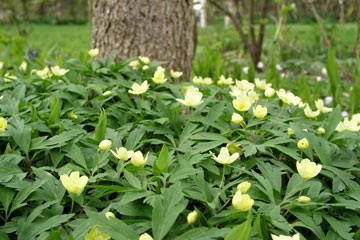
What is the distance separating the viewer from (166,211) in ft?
2.56

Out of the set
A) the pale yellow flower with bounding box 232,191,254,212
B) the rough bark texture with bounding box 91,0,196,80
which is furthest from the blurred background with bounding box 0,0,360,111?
the pale yellow flower with bounding box 232,191,254,212

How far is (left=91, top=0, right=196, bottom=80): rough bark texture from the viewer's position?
220 cm

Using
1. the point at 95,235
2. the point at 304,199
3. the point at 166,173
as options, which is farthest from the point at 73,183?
the point at 304,199

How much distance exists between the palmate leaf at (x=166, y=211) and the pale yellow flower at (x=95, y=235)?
0.11 m

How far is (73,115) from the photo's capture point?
131cm

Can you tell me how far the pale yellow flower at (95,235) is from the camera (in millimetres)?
762

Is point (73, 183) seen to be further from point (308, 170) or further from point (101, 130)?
point (308, 170)

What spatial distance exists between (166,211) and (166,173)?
162mm

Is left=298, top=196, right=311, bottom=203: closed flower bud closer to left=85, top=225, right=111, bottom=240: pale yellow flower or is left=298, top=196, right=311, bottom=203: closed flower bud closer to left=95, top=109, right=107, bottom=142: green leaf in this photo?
left=85, top=225, right=111, bottom=240: pale yellow flower

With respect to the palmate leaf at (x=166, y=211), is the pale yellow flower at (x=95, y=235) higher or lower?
lower

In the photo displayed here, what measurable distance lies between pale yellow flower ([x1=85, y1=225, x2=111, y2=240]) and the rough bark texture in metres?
1.62

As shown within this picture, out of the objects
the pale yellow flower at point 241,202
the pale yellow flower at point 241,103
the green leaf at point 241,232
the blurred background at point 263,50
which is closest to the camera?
the green leaf at point 241,232

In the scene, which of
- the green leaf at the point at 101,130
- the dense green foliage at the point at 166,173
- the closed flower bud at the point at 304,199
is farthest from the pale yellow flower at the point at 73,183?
the closed flower bud at the point at 304,199

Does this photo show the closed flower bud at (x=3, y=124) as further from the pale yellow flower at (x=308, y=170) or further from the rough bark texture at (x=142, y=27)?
the rough bark texture at (x=142, y=27)
